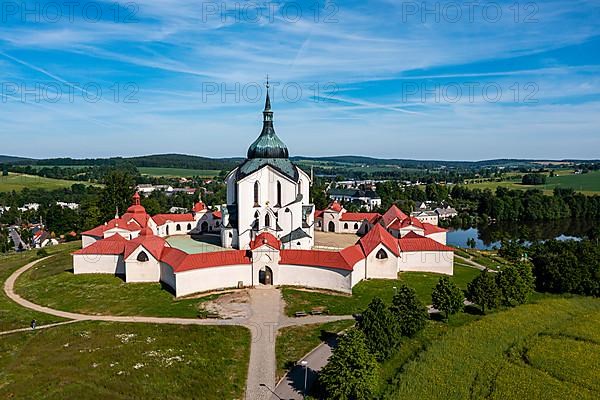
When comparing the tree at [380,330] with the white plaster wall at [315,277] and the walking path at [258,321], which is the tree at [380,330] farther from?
the white plaster wall at [315,277]

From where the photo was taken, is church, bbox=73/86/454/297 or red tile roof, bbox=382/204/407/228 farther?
red tile roof, bbox=382/204/407/228

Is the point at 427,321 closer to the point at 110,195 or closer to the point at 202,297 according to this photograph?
the point at 202,297

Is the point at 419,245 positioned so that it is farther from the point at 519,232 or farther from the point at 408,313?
the point at 519,232

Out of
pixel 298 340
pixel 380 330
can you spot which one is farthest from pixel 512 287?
pixel 298 340

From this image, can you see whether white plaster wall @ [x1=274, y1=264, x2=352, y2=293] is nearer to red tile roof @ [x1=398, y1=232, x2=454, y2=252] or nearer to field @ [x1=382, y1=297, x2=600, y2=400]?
red tile roof @ [x1=398, y1=232, x2=454, y2=252]

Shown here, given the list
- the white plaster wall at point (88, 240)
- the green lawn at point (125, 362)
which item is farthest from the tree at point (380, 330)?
the white plaster wall at point (88, 240)

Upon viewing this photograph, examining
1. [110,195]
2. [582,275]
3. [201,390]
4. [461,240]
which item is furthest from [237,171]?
[461,240]

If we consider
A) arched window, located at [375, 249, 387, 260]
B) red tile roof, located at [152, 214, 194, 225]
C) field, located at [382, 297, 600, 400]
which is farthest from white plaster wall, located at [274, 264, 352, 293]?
red tile roof, located at [152, 214, 194, 225]
